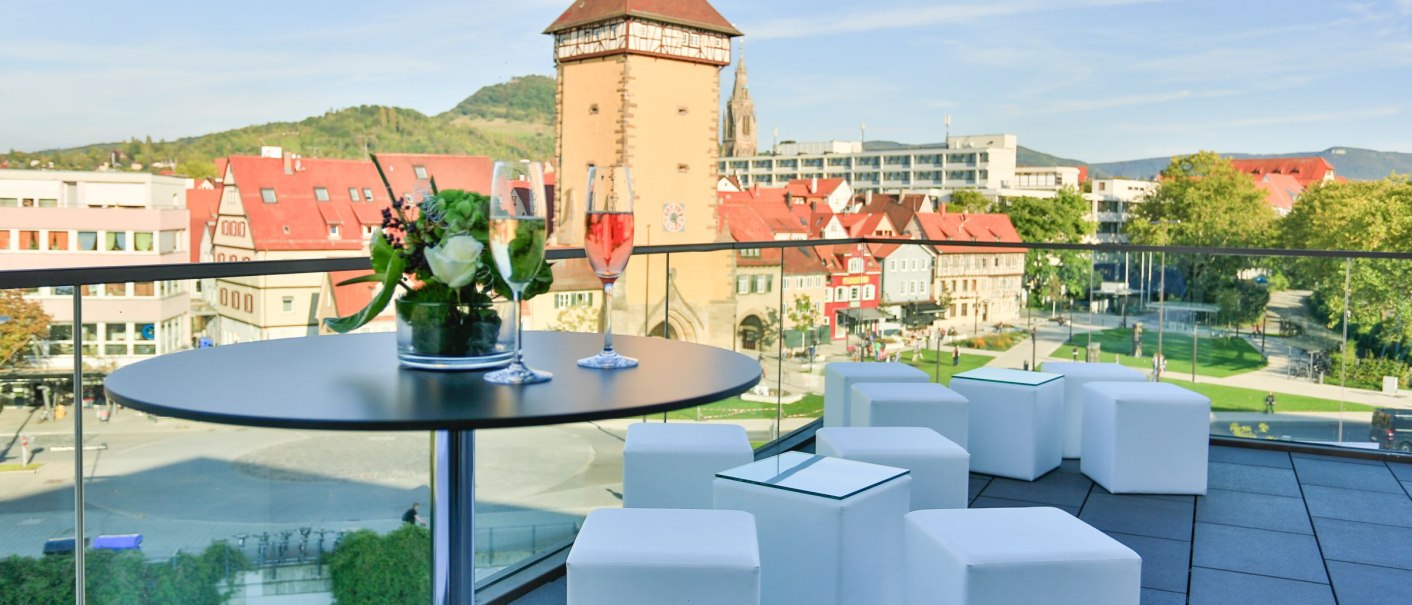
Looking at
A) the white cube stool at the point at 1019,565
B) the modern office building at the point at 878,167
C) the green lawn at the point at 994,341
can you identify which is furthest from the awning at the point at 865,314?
the modern office building at the point at 878,167

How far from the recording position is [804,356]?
5.07 m

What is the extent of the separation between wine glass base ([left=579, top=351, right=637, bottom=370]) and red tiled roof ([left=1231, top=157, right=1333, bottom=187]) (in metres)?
95.5

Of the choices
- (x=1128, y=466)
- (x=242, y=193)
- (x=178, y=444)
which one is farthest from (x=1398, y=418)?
(x=242, y=193)

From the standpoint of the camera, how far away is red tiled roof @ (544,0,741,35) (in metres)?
32.3

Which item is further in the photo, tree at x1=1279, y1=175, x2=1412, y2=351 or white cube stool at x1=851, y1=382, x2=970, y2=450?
tree at x1=1279, y1=175, x2=1412, y2=351

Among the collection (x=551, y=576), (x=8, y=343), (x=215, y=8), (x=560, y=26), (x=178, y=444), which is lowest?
(x=178, y=444)

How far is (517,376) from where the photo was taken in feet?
4.37

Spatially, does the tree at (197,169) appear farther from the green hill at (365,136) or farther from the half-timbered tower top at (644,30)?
the half-timbered tower top at (644,30)

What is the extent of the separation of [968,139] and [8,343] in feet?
277

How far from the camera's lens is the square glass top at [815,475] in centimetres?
211

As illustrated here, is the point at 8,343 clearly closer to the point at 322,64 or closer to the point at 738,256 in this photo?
the point at 738,256

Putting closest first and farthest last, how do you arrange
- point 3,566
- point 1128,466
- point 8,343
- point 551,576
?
1. point 8,343
2. point 551,576
3. point 3,566
4. point 1128,466

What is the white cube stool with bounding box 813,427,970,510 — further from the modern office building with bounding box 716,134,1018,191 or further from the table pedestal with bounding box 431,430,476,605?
the modern office building with bounding box 716,134,1018,191

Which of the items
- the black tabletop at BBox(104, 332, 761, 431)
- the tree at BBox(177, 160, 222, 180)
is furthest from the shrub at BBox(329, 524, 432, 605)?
the tree at BBox(177, 160, 222, 180)
